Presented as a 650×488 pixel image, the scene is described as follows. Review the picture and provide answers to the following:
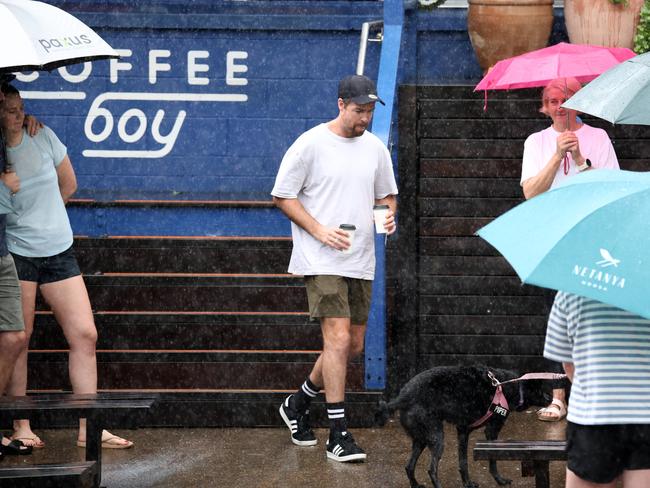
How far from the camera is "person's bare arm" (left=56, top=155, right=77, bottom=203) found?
7.03 m

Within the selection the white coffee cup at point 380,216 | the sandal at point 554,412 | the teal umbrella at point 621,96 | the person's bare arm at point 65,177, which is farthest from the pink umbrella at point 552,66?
the person's bare arm at point 65,177

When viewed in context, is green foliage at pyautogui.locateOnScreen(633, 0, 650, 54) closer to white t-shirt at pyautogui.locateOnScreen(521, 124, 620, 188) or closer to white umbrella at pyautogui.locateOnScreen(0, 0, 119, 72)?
white t-shirt at pyautogui.locateOnScreen(521, 124, 620, 188)

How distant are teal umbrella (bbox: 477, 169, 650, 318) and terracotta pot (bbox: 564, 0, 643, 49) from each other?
4.89 meters

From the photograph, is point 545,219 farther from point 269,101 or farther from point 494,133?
point 269,101

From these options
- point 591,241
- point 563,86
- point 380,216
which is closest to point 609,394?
point 591,241

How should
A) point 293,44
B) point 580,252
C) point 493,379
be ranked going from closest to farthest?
→ point 580,252
point 493,379
point 293,44

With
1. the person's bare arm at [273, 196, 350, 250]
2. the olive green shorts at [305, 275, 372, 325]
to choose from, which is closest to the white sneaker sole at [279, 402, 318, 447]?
the olive green shorts at [305, 275, 372, 325]

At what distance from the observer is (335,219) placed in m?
6.87

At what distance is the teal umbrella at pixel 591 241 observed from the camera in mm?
3789

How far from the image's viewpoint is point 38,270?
22.3 ft

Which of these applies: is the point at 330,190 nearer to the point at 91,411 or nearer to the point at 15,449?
the point at 91,411

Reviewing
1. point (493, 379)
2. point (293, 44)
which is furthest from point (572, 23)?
point (493, 379)

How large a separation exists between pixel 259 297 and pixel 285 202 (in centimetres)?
143

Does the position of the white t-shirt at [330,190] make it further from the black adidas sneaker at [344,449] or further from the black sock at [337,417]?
the black adidas sneaker at [344,449]
